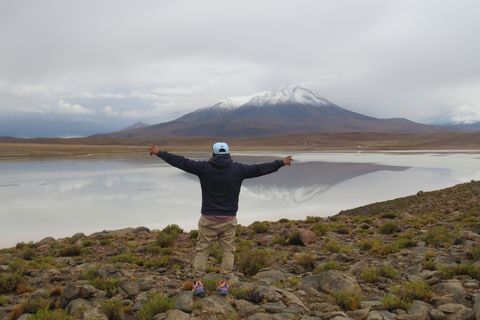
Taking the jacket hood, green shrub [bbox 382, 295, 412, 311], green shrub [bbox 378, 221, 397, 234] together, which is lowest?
green shrub [bbox 378, 221, 397, 234]

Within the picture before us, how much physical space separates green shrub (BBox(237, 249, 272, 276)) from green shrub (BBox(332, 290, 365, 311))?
172cm

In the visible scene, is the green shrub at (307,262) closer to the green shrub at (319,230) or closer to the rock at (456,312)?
the rock at (456,312)

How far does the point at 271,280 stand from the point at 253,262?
0.72m

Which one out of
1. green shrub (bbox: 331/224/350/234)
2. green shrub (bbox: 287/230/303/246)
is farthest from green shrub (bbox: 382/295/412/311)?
green shrub (bbox: 331/224/350/234)

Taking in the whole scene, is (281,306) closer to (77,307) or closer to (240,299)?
(240,299)

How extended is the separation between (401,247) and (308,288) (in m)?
3.16

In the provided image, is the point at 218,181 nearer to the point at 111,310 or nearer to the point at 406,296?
the point at 111,310

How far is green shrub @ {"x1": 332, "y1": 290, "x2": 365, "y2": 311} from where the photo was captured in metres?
3.85

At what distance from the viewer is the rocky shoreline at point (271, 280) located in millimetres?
3750

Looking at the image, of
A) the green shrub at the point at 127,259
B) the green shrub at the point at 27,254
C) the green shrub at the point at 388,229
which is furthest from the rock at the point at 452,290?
the green shrub at the point at 27,254

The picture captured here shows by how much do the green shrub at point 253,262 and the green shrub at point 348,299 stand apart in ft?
5.64

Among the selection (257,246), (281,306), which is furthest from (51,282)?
(257,246)

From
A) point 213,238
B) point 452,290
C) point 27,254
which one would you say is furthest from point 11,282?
point 452,290

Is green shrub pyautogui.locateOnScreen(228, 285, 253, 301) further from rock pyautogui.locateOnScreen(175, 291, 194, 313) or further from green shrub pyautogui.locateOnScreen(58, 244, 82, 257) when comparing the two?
green shrub pyautogui.locateOnScreen(58, 244, 82, 257)
